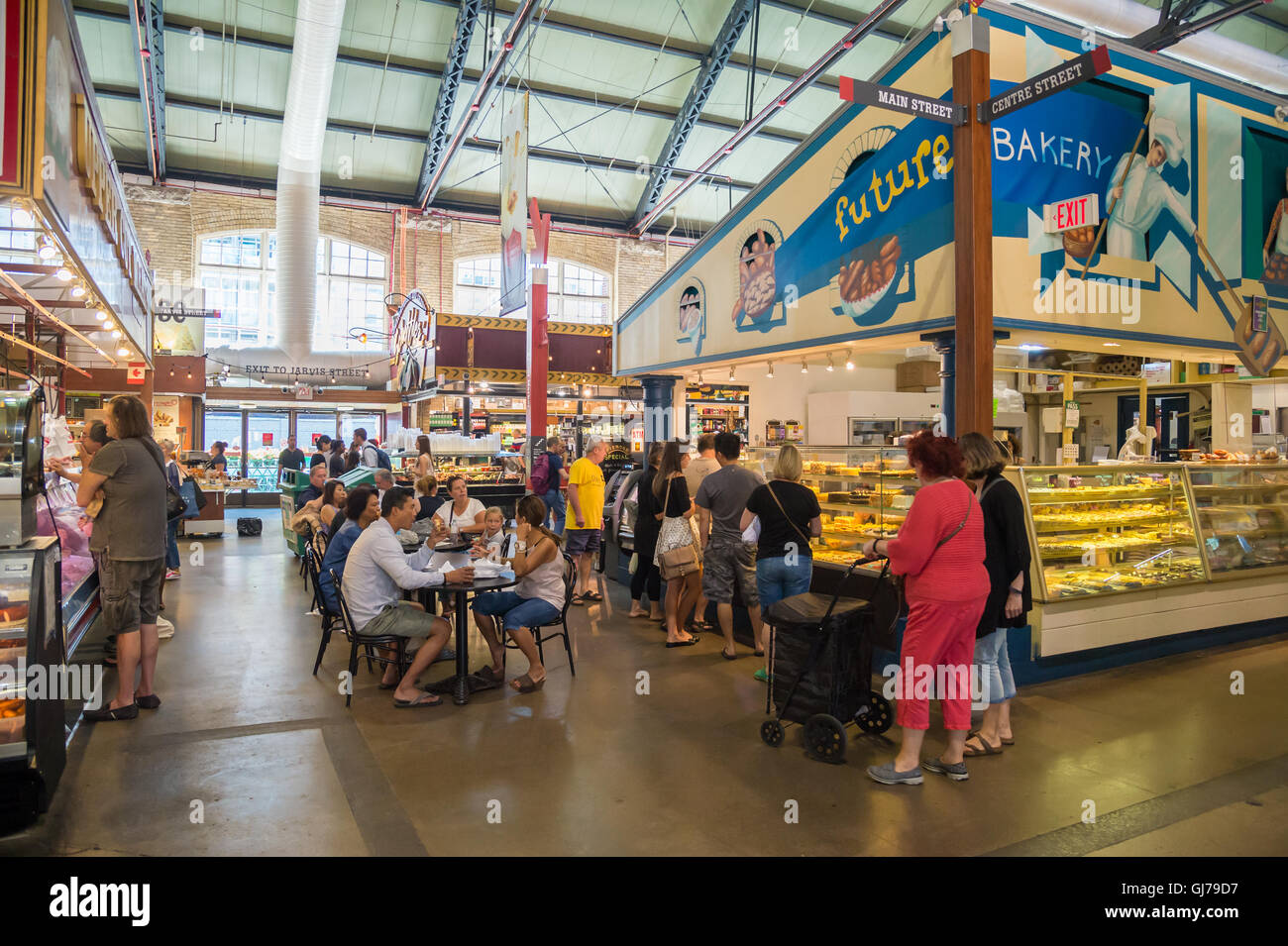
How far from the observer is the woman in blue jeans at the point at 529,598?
4980mm

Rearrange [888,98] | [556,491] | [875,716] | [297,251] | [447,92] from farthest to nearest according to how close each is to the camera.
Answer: [447,92] < [297,251] < [556,491] < [888,98] < [875,716]

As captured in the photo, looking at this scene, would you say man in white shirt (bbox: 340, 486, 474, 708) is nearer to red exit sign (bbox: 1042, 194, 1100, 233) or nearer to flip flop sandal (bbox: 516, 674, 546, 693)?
flip flop sandal (bbox: 516, 674, 546, 693)

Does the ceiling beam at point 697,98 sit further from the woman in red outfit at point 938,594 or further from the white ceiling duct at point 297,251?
the woman in red outfit at point 938,594

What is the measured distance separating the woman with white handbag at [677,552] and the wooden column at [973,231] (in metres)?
2.24

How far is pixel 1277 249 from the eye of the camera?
7207 millimetres

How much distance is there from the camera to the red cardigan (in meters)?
3.51

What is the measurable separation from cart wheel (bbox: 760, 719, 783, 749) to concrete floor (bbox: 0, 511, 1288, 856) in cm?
7

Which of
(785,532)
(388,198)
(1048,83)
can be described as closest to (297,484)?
(785,532)

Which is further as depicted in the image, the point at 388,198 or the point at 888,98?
the point at 388,198

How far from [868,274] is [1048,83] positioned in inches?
68.8

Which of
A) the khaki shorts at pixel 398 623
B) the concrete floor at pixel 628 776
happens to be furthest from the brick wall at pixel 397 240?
the khaki shorts at pixel 398 623

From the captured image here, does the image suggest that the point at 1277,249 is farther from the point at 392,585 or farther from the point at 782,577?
the point at 392,585
